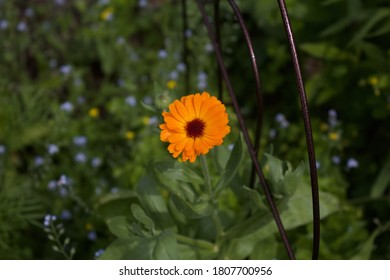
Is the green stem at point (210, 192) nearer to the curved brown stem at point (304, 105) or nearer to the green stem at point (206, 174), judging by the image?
the green stem at point (206, 174)

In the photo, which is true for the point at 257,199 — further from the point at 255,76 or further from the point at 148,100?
the point at 148,100

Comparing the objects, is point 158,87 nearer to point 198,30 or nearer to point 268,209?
point 268,209

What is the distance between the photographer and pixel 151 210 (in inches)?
64.6

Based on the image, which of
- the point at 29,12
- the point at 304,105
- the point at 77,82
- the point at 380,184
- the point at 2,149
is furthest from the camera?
the point at 29,12

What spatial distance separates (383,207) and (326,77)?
23.4 inches

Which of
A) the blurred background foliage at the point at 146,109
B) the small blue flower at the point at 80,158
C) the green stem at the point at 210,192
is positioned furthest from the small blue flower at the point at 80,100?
the green stem at the point at 210,192

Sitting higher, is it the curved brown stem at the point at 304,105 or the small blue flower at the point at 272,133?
the small blue flower at the point at 272,133

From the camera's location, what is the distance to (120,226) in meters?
1.56

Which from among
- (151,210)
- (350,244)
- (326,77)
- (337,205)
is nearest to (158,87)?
(151,210)

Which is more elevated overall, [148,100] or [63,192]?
[148,100]

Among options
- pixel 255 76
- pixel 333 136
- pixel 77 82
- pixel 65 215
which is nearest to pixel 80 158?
pixel 65 215

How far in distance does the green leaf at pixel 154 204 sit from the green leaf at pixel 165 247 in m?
0.21

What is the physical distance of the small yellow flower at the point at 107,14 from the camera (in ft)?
9.48

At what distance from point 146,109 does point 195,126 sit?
1039 mm
